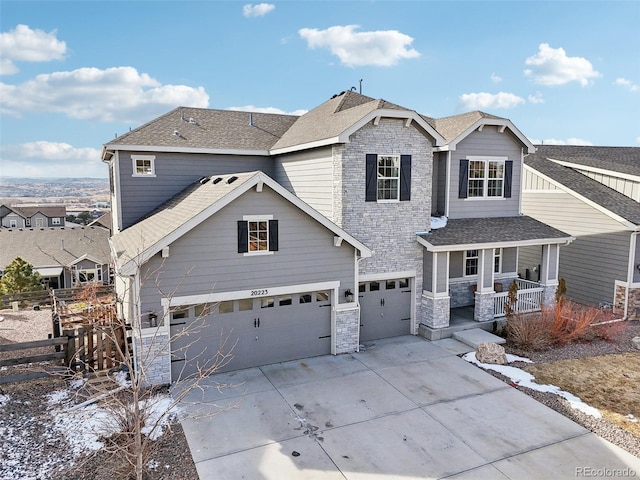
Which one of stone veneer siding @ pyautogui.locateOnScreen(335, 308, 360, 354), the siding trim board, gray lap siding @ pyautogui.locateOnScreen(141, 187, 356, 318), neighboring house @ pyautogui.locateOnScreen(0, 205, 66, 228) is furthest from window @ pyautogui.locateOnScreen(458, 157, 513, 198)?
neighboring house @ pyautogui.locateOnScreen(0, 205, 66, 228)

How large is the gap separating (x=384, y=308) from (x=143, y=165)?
374 inches

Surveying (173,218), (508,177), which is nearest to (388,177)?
(508,177)

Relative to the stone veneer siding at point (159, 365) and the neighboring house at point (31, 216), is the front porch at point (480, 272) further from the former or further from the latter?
the neighboring house at point (31, 216)

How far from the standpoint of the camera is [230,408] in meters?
9.06

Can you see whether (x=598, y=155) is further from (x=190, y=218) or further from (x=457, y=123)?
(x=190, y=218)

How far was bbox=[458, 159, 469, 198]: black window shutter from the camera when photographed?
15078mm

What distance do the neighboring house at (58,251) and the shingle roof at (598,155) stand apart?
33.0 m

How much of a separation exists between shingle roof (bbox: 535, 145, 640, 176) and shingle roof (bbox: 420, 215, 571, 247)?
5.98 meters

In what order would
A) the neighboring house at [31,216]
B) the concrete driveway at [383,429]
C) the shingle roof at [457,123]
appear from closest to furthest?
the concrete driveway at [383,429]
the shingle roof at [457,123]
the neighboring house at [31,216]

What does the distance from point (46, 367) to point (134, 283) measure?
366 centimetres

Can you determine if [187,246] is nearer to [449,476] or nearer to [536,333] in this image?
[449,476]

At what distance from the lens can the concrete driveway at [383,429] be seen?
7.13 meters

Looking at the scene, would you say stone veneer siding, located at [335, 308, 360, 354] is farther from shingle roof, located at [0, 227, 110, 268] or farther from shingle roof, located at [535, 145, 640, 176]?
shingle roof, located at [0, 227, 110, 268]

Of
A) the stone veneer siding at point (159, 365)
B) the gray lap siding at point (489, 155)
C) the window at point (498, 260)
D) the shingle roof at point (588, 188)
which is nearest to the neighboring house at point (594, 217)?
the shingle roof at point (588, 188)
